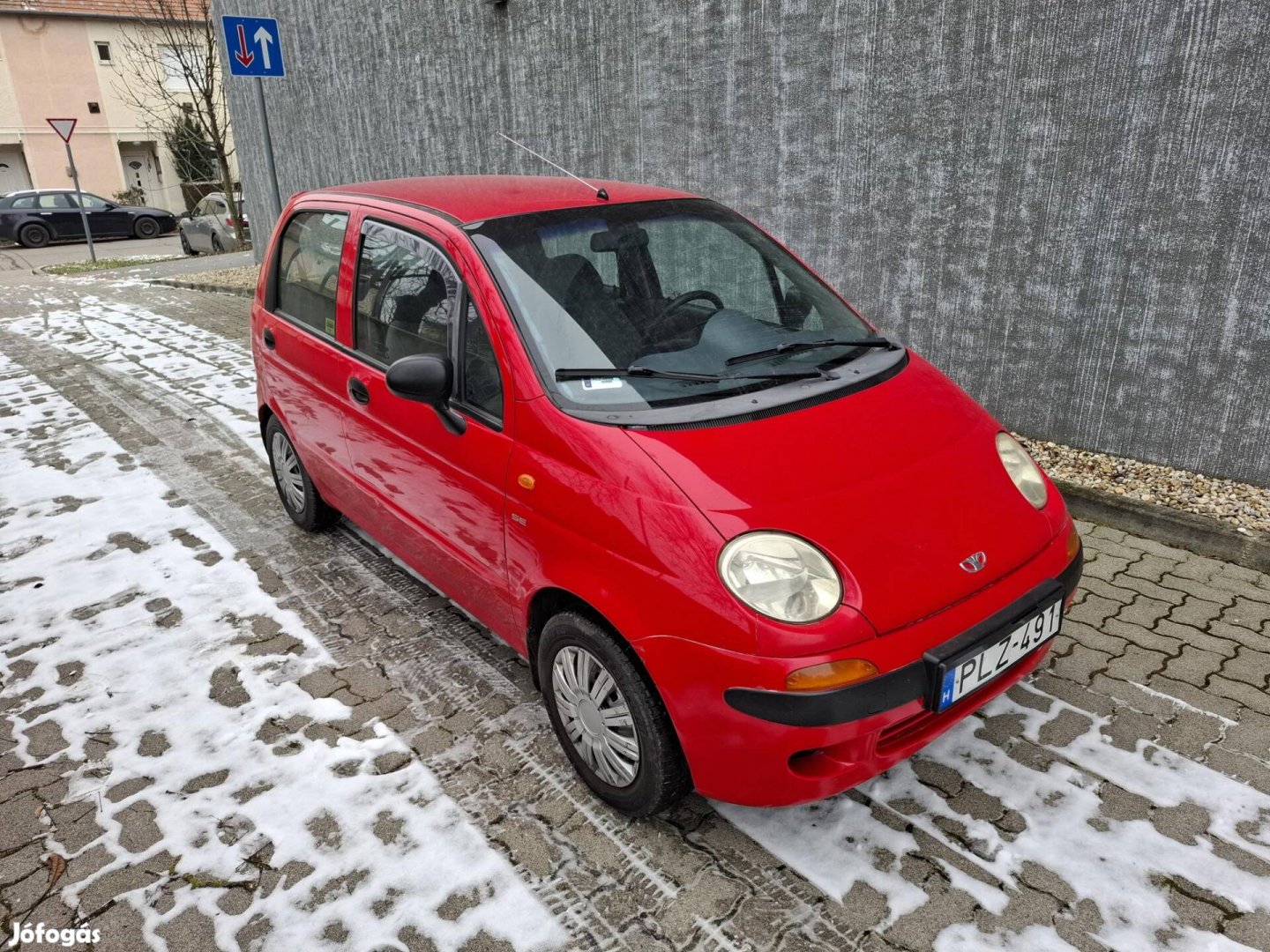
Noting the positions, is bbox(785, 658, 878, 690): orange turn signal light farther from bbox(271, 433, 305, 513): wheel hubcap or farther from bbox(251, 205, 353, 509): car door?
bbox(271, 433, 305, 513): wheel hubcap

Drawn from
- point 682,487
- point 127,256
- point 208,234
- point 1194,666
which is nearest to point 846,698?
point 682,487

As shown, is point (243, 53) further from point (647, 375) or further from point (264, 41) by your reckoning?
point (647, 375)

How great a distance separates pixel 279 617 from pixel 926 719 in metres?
2.82

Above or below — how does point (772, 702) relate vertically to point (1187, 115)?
below

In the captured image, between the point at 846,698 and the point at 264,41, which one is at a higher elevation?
the point at 264,41

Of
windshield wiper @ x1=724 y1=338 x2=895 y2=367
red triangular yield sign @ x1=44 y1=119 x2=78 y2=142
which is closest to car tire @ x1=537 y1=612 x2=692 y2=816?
windshield wiper @ x1=724 y1=338 x2=895 y2=367

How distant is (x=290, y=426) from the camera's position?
4.41m

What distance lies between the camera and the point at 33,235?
2344 cm

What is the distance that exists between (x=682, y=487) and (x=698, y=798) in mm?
1077

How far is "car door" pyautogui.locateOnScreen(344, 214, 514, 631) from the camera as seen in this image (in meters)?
2.90

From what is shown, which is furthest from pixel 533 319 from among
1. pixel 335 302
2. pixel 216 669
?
pixel 216 669

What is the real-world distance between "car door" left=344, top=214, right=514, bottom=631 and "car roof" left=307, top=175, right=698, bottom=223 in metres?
0.15

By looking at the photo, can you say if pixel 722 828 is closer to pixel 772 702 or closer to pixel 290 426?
pixel 772 702

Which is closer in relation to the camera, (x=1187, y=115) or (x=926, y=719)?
(x=926, y=719)
